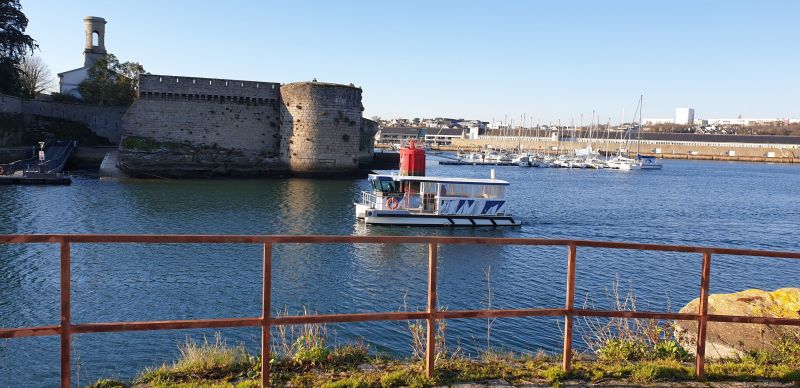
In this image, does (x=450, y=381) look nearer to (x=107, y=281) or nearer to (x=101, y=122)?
(x=107, y=281)

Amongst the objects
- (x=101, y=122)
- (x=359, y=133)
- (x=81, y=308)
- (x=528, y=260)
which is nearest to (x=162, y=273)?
(x=81, y=308)

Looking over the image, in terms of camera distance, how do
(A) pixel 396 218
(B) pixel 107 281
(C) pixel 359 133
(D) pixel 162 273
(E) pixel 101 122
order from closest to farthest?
(B) pixel 107 281, (D) pixel 162 273, (A) pixel 396 218, (C) pixel 359 133, (E) pixel 101 122

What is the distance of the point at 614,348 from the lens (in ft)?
21.0

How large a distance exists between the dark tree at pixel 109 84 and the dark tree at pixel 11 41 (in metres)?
7.38

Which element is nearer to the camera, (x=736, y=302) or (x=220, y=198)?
(x=736, y=302)

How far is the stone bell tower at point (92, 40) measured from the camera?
224 ft

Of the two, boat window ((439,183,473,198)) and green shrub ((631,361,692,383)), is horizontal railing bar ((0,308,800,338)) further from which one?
boat window ((439,183,473,198))

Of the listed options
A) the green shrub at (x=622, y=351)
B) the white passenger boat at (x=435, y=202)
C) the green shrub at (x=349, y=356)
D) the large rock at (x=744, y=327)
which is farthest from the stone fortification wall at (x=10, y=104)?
the large rock at (x=744, y=327)

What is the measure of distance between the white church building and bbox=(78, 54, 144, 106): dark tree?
684 cm

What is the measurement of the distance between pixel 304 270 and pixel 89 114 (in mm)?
47455

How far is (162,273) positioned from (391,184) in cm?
1479

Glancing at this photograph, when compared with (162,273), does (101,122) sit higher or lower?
higher

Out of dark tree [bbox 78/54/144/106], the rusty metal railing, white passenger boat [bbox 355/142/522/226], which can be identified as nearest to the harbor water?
white passenger boat [bbox 355/142/522/226]

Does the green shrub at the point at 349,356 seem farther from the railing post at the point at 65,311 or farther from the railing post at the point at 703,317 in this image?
the railing post at the point at 703,317
